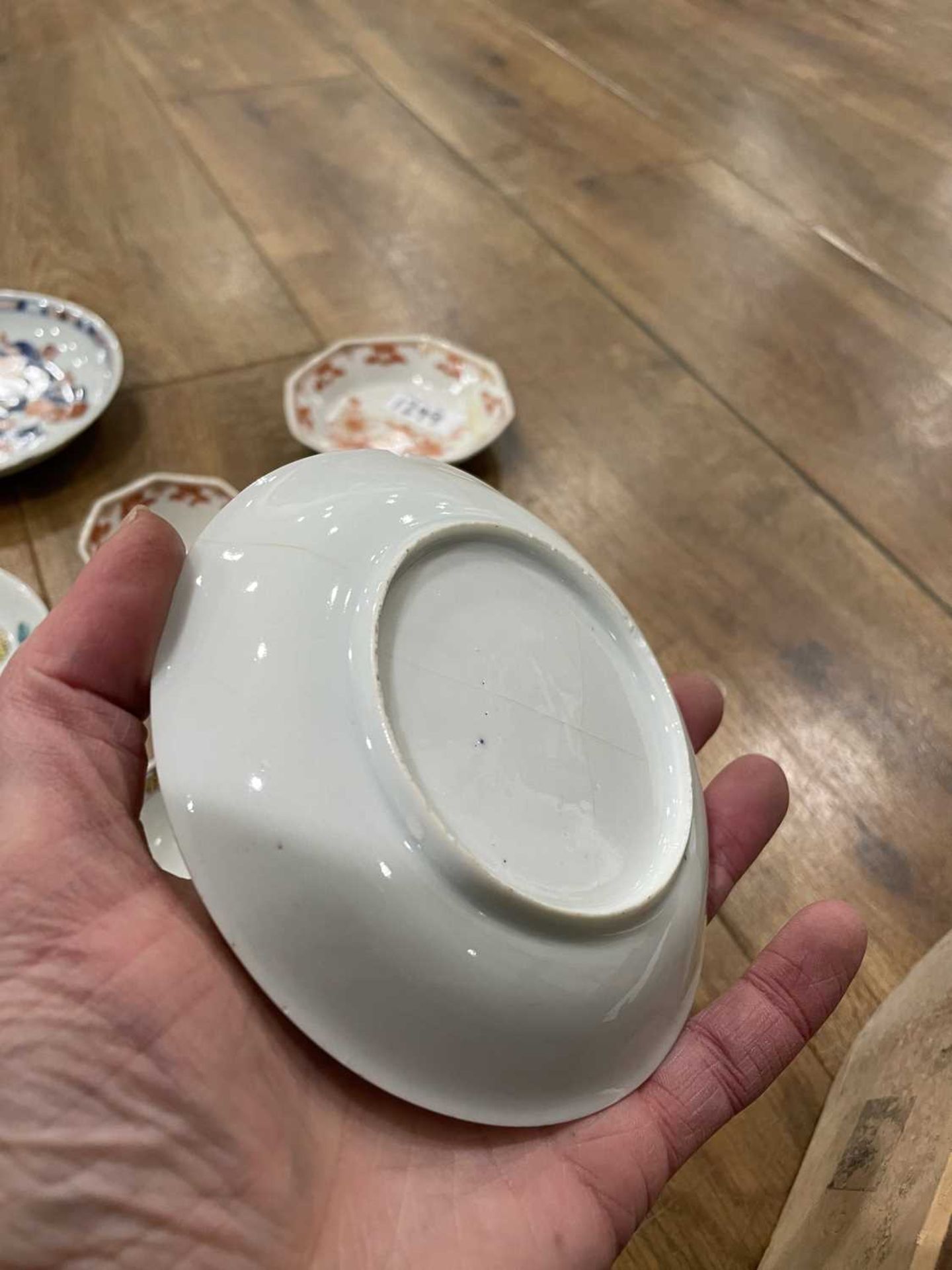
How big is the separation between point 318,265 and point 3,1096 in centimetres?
105

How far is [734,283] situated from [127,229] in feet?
2.57

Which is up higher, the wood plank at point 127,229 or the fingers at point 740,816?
the fingers at point 740,816

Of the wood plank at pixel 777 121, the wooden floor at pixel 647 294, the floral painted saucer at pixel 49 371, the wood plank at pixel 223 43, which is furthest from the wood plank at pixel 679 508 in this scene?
the wood plank at pixel 777 121

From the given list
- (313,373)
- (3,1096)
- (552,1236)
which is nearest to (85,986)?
(3,1096)

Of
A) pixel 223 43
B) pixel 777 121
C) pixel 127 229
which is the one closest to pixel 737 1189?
pixel 127 229

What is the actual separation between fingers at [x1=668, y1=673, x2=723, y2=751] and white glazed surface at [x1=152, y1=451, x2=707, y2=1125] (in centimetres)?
23

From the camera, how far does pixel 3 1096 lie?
0.45 m

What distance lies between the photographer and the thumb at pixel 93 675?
514 millimetres

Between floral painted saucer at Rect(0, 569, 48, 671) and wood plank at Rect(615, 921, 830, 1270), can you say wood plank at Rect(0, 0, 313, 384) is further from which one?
wood plank at Rect(615, 921, 830, 1270)

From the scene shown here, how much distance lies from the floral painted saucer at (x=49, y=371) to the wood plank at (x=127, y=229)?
0.05 m

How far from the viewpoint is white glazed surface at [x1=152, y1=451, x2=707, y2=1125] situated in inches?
17.2

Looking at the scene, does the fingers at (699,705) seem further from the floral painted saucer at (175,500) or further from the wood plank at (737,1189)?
the floral painted saucer at (175,500)

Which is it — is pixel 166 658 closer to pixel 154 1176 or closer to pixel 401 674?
pixel 401 674

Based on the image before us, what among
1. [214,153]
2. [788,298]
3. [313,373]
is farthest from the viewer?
[214,153]
